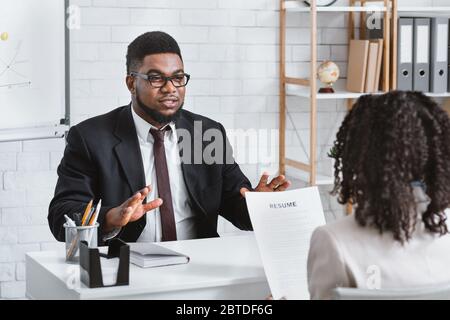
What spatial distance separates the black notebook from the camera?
2.16 m

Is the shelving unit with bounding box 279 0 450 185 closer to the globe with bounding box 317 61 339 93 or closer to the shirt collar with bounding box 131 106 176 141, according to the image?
the globe with bounding box 317 61 339 93

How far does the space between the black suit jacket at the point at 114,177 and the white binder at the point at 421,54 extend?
64.5 inches

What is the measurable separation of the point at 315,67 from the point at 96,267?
2316 mm

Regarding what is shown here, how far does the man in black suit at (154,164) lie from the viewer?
2.73 m

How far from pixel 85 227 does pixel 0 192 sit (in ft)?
5.92

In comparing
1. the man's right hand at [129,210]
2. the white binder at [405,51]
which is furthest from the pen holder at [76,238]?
the white binder at [405,51]

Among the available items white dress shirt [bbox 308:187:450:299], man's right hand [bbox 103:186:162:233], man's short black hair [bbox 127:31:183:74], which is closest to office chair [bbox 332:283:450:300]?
white dress shirt [bbox 308:187:450:299]

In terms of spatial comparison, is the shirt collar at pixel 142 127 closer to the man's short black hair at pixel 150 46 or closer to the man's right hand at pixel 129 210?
the man's short black hair at pixel 150 46

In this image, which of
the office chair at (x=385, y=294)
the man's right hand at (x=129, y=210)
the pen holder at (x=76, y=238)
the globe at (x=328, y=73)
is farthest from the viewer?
the globe at (x=328, y=73)

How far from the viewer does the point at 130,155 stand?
9.11 ft

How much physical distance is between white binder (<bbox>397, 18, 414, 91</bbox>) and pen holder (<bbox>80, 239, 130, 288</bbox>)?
2.55 meters

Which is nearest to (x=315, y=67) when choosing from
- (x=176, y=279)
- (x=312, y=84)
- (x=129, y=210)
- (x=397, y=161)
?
(x=312, y=84)

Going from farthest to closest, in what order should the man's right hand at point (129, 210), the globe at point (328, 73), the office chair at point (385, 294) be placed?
the globe at point (328, 73) < the man's right hand at point (129, 210) < the office chair at point (385, 294)

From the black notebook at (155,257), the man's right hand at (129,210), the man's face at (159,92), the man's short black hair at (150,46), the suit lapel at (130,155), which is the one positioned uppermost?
the man's short black hair at (150,46)
